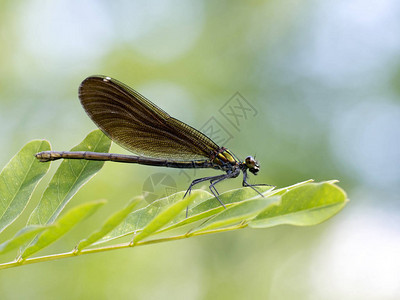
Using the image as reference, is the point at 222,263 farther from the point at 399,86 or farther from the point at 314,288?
the point at 399,86

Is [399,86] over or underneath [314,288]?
over

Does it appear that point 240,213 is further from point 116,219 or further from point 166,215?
point 116,219

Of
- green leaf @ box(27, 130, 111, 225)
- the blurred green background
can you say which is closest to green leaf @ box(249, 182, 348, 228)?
green leaf @ box(27, 130, 111, 225)

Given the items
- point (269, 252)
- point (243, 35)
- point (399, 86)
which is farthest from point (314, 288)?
point (243, 35)

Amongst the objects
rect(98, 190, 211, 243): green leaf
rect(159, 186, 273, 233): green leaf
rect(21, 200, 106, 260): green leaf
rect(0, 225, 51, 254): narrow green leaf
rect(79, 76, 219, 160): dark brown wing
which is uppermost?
rect(79, 76, 219, 160): dark brown wing

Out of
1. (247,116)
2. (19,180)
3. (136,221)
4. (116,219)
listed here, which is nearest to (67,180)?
(19,180)

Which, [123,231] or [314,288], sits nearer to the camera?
[123,231]

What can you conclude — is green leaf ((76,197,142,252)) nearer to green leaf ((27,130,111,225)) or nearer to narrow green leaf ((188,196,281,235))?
narrow green leaf ((188,196,281,235))

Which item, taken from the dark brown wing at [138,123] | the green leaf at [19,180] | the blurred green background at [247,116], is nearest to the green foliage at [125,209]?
the green leaf at [19,180]
